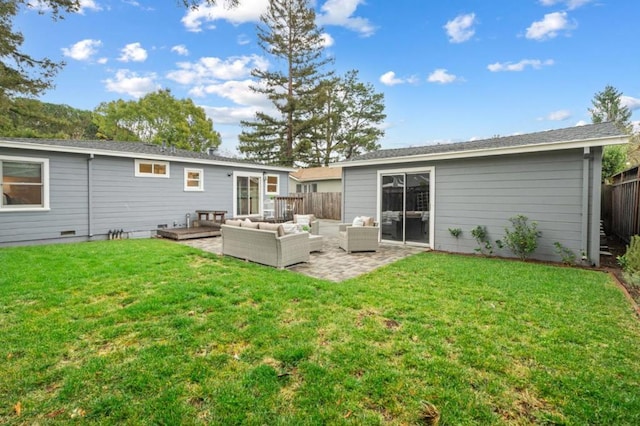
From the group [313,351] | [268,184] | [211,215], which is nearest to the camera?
[313,351]

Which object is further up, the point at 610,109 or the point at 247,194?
the point at 610,109

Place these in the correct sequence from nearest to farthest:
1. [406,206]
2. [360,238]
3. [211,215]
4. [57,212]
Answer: [360,238] < [57,212] < [406,206] < [211,215]

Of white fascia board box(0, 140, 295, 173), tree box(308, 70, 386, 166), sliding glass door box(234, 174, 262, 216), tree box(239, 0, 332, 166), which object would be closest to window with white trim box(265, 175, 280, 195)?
sliding glass door box(234, 174, 262, 216)

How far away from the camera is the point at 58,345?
110 inches

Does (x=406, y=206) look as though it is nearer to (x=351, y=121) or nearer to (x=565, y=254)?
(x=565, y=254)

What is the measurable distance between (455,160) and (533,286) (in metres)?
4.10

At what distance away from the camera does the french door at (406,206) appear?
28.1 ft

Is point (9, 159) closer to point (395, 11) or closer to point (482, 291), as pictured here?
point (482, 291)

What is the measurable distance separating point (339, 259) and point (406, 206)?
123 inches

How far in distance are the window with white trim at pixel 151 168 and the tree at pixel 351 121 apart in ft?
52.2

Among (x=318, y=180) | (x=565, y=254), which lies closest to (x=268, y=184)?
(x=318, y=180)

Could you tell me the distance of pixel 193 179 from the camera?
11.5 m

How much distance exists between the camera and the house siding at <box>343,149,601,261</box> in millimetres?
6344

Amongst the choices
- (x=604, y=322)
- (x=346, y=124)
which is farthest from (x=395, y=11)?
(x=346, y=124)
